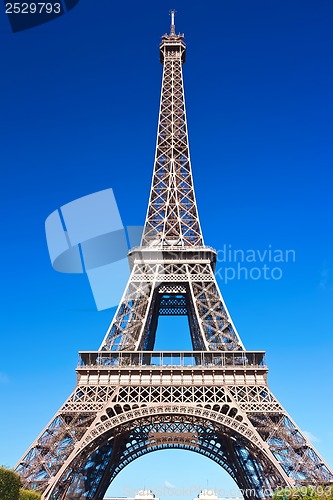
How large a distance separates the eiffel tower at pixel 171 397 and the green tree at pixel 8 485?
8.33 ft

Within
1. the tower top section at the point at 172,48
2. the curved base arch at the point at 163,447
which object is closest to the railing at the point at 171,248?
the curved base arch at the point at 163,447

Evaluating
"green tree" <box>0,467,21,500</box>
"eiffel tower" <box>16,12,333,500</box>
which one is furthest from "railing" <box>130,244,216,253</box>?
"green tree" <box>0,467,21,500</box>

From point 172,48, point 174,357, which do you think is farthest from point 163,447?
point 172,48

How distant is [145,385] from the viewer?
29.4 metres

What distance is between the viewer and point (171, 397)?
28719mm

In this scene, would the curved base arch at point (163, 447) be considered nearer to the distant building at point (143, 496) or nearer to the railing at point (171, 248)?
the railing at point (171, 248)

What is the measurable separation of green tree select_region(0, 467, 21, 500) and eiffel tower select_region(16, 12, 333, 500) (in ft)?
8.33

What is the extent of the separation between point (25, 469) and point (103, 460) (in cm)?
1054

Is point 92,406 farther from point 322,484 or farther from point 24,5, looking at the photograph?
point 24,5

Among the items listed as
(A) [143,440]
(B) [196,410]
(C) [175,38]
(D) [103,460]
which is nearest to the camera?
(B) [196,410]

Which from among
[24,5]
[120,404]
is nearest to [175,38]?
[24,5]

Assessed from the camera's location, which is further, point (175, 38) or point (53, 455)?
point (175, 38)

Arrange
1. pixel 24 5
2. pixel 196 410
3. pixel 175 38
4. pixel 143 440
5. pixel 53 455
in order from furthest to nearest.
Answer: pixel 175 38 → pixel 143 440 → pixel 196 410 → pixel 53 455 → pixel 24 5

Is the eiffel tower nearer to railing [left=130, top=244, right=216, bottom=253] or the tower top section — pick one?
railing [left=130, top=244, right=216, bottom=253]
